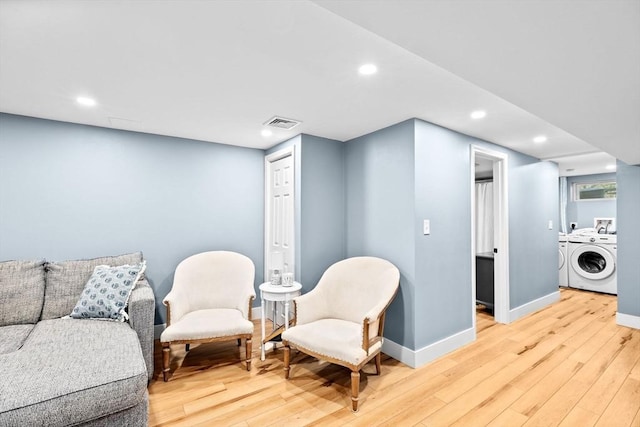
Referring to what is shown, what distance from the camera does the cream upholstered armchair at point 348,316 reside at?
2.20 metres

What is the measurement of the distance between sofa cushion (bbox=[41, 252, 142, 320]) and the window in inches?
327

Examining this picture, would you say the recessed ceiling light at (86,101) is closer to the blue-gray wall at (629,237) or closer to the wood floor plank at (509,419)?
the wood floor plank at (509,419)

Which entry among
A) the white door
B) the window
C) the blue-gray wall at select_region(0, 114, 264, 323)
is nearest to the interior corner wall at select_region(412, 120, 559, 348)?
the white door

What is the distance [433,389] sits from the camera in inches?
91.7

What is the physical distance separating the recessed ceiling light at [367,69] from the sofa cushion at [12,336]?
2.77 metres

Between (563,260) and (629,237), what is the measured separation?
2.11m

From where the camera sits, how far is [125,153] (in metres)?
3.14

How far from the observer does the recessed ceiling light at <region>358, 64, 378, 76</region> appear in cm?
182

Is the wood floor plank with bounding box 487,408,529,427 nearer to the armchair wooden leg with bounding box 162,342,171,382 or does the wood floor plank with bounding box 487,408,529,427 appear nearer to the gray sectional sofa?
the gray sectional sofa

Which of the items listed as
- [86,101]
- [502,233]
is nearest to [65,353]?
[86,101]

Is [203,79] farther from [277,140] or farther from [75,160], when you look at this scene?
[75,160]

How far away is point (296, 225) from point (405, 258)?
3.88 feet

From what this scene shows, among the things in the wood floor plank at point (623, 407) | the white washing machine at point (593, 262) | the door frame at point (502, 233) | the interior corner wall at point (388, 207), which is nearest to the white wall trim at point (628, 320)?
the door frame at point (502, 233)

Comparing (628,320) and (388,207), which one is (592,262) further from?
(388,207)
